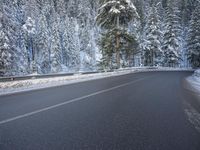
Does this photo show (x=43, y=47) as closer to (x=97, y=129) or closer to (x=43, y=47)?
(x=43, y=47)

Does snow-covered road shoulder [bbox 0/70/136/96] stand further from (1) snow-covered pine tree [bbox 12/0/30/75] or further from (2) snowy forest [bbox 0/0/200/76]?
(1) snow-covered pine tree [bbox 12/0/30/75]

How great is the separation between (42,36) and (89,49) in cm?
3486

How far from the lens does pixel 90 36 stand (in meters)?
101

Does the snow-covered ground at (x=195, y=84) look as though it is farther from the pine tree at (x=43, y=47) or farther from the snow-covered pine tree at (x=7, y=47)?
the pine tree at (x=43, y=47)

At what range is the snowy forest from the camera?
3644 cm

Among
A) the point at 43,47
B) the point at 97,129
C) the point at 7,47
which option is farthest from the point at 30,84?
the point at 43,47

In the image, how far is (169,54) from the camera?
2333 inches

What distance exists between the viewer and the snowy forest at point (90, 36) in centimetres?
3644

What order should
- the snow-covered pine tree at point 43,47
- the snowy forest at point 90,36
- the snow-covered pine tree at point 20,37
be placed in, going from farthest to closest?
the snow-covered pine tree at point 43,47 < the snow-covered pine tree at point 20,37 < the snowy forest at point 90,36

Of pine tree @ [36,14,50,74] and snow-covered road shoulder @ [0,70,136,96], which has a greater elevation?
pine tree @ [36,14,50,74]

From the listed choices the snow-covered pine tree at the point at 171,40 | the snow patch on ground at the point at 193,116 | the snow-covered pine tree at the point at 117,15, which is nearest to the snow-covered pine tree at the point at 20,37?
the snow-covered pine tree at the point at 117,15

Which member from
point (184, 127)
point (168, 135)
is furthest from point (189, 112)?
point (168, 135)

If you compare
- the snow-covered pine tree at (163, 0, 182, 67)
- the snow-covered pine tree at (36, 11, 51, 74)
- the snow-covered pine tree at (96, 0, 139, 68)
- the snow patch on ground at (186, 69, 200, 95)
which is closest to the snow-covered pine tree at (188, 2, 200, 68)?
the snow-covered pine tree at (163, 0, 182, 67)

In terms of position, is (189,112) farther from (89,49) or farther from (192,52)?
(89,49)
